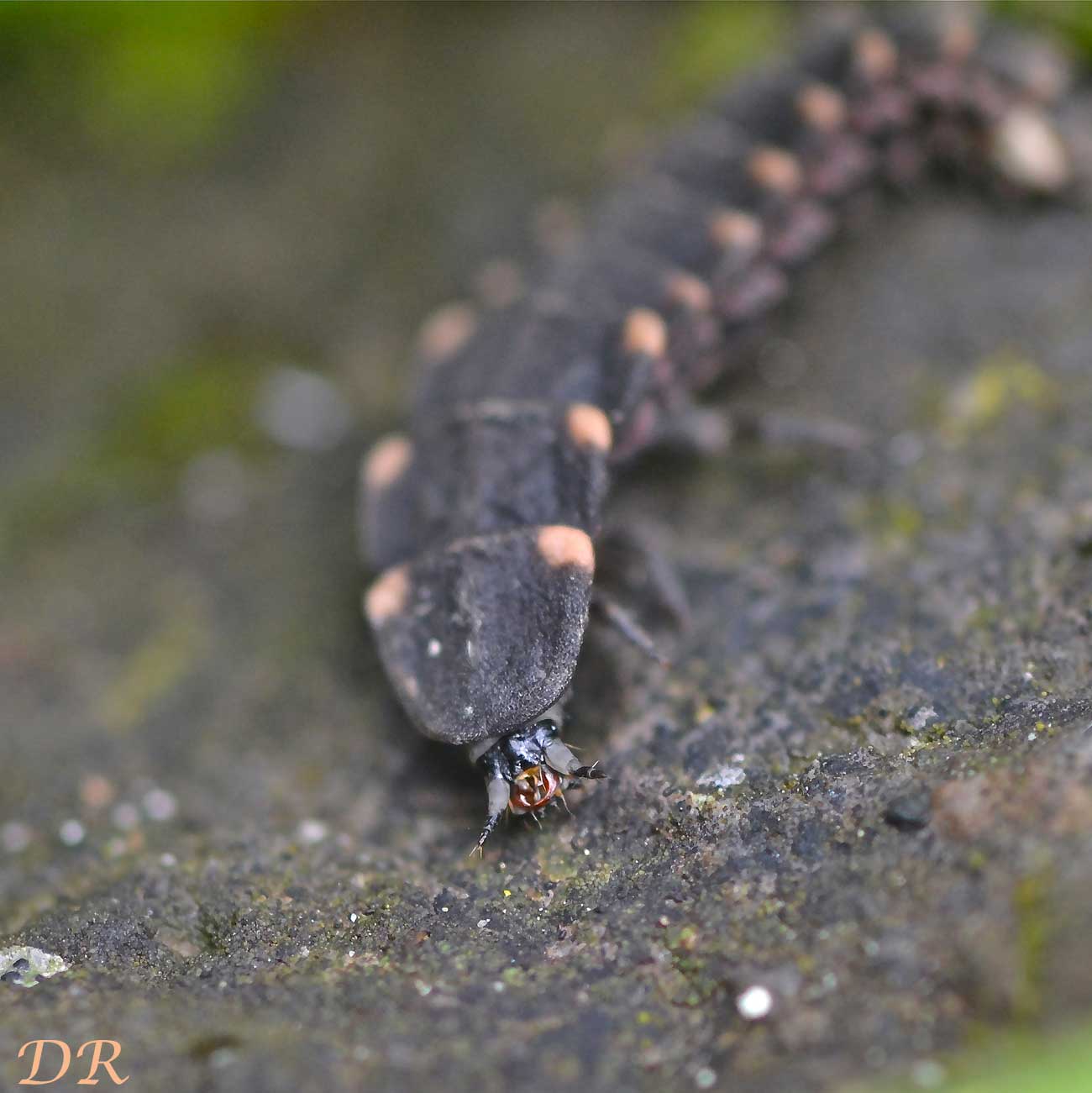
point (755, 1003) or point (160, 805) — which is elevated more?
point (755, 1003)

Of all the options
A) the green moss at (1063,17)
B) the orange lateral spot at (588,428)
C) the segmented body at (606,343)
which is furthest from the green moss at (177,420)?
the green moss at (1063,17)

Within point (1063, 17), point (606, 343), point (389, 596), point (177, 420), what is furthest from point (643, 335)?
point (1063, 17)

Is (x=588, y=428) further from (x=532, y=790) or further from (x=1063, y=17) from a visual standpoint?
(x=1063, y=17)

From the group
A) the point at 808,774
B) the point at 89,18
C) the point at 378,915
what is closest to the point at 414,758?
the point at 378,915

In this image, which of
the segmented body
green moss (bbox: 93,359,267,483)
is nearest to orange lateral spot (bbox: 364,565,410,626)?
the segmented body

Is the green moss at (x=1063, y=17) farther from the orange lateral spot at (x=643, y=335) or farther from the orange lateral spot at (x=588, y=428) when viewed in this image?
the orange lateral spot at (x=588, y=428)

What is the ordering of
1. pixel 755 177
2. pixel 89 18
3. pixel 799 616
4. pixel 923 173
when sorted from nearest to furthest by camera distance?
pixel 799 616 → pixel 755 177 → pixel 923 173 → pixel 89 18

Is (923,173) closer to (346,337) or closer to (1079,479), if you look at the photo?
(1079,479)

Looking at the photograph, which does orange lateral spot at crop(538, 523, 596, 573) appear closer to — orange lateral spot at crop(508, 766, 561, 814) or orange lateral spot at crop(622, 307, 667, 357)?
orange lateral spot at crop(508, 766, 561, 814)
